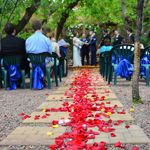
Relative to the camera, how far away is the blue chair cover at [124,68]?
432 inches

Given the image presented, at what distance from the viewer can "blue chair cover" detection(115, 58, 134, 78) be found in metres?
11.0

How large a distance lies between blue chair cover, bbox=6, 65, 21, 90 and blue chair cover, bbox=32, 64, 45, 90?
17.4 inches

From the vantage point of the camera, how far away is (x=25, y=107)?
289 inches

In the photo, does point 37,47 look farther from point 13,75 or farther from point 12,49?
point 13,75

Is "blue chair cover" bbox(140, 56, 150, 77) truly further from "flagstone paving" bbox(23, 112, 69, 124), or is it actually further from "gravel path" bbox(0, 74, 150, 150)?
"flagstone paving" bbox(23, 112, 69, 124)

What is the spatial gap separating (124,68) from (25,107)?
4302mm

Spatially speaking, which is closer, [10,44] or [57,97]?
[57,97]

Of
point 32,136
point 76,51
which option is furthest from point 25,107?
point 76,51

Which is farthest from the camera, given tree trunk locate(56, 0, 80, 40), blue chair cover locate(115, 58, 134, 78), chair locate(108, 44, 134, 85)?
tree trunk locate(56, 0, 80, 40)

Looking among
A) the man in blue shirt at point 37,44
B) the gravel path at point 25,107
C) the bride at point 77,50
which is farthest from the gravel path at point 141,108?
the bride at point 77,50

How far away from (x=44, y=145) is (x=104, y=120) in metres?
1.46

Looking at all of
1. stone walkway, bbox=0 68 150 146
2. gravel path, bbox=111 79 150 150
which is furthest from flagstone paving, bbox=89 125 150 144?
gravel path, bbox=111 79 150 150

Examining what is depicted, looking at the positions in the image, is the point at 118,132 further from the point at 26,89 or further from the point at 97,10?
the point at 97,10

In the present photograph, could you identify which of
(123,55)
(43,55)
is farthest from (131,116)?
(123,55)
